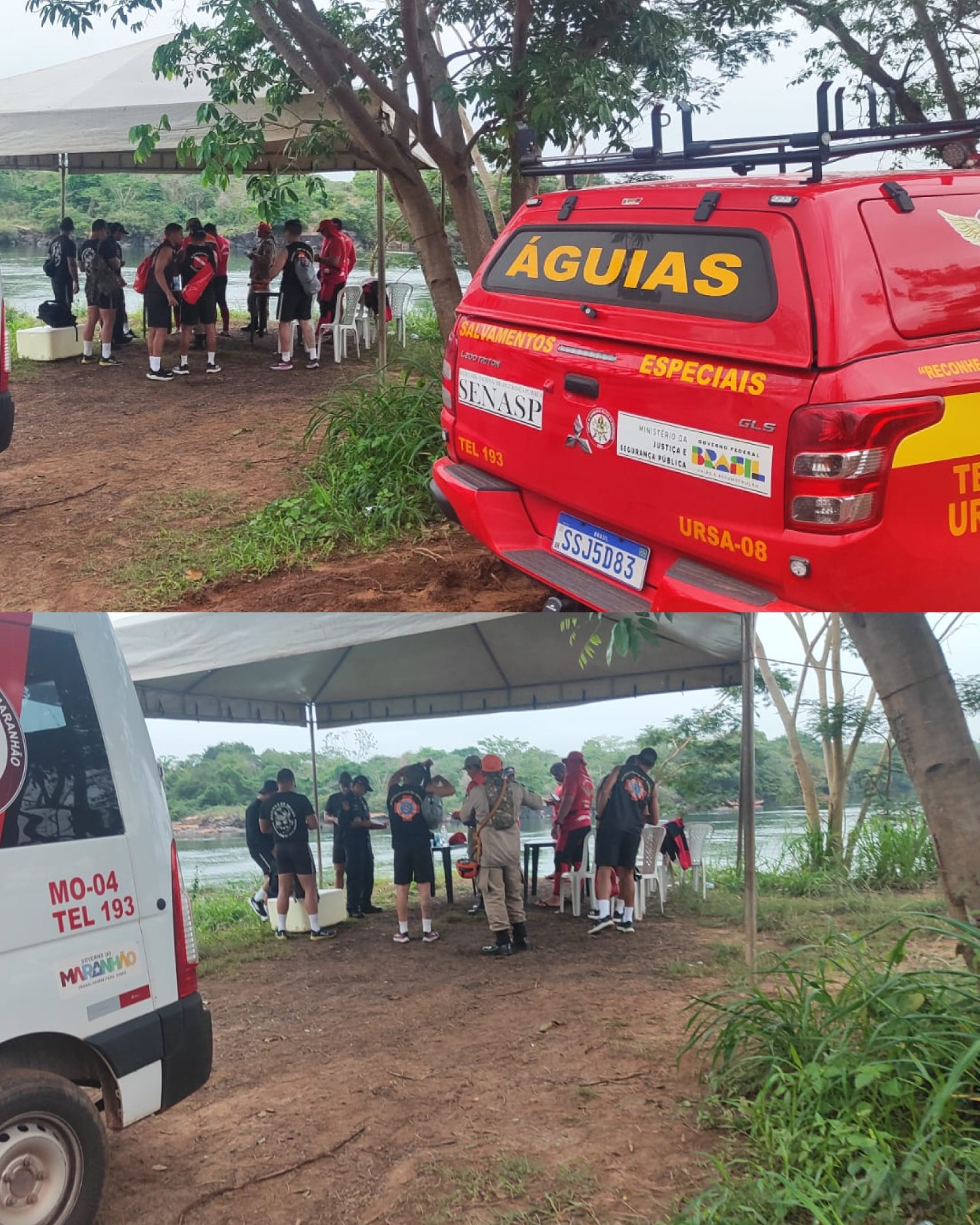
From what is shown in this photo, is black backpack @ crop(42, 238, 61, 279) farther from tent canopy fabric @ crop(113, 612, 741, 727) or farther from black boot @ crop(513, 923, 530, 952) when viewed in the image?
black boot @ crop(513, 923, 530, 952)

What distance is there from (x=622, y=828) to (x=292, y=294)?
9.44m

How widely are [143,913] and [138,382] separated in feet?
31.7

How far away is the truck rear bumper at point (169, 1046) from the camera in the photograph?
320 cm

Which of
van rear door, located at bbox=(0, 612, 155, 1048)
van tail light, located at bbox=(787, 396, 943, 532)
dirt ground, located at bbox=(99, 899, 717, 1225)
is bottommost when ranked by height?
dirt ground, located at bbox=(99, 899, 717, 1225)

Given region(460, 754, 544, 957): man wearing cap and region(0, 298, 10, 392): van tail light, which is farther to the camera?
region(0, 298, 10, 392): van tail light

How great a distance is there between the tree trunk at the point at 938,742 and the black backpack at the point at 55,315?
12.2m

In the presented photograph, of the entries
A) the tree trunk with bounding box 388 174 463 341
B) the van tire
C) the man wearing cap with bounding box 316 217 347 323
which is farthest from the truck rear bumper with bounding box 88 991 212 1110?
the man wearing cap with bounding box 316 217 347 323

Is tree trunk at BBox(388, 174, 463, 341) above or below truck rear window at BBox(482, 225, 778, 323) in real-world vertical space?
above

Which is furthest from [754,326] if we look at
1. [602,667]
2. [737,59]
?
[737,59]

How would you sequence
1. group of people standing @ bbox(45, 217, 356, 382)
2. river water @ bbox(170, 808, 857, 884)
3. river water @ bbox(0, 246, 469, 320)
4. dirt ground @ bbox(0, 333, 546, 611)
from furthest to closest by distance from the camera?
river water @ bbox(0, 246, 469, 320) → group of people standing @ bbox(45, 217, 356, 382) → dirt ground @ bbox(0, 333, 546, 611) → river water @ bbox(170, 808, 857, 884)

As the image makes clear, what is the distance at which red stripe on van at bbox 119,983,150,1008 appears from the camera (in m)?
3.23

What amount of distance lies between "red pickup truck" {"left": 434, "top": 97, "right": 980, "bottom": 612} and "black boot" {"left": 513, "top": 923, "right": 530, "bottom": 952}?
139 cm

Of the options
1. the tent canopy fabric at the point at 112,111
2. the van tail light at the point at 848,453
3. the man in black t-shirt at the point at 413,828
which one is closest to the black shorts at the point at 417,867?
the man in black t-shirt at the point at 413,828

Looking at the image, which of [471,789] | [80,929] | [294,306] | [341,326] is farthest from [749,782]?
[341,326]
